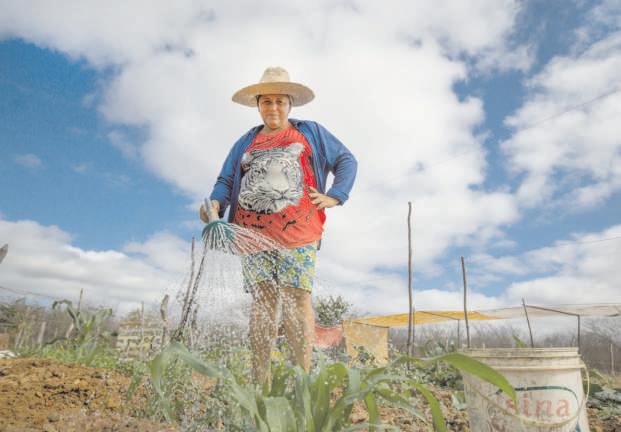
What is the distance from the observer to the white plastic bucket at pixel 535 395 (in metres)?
1.39

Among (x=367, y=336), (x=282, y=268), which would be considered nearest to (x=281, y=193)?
(x=282, y=268)

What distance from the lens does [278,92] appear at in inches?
90.3

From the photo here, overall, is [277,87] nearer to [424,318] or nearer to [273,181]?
[273,181]

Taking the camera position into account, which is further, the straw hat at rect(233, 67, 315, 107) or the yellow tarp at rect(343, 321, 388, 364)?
the yellow tarp at rect(343, 321, 388, 364)

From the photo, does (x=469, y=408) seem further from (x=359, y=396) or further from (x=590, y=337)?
(x=590, y=337)

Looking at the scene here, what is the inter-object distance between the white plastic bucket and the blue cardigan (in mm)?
1062

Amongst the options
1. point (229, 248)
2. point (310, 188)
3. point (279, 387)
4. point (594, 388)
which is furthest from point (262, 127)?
point (594, 388)

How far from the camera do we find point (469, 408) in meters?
1.50

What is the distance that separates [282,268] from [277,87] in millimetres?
973

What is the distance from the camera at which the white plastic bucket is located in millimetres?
1389

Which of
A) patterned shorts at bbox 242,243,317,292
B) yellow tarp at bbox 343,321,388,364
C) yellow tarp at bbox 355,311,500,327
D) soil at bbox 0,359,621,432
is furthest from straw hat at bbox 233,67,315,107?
yellow tarp at bbox 355,311,500,327

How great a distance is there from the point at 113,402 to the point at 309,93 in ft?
6.21

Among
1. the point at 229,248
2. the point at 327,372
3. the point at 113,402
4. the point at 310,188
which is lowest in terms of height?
the point at 113,402

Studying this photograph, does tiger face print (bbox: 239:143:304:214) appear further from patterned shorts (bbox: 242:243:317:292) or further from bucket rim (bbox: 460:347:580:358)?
bucket rim (bbox: 460:347:580:358)
